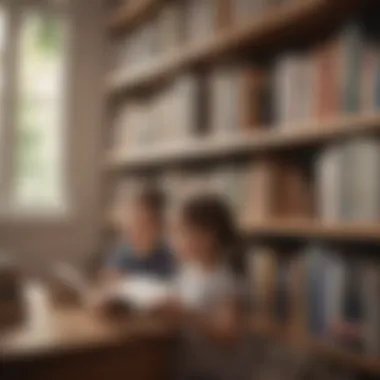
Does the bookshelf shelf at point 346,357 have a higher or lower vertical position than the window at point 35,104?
lower

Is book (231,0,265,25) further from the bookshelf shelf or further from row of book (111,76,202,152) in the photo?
the bookshelf shelf

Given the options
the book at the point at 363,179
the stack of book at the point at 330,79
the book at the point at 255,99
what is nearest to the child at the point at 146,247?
the book at the point at 255,99

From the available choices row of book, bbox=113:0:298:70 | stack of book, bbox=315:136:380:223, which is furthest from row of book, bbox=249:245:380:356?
row of book, bbox=113:0:298:70

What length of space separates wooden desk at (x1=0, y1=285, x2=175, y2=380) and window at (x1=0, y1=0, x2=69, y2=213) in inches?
32.1

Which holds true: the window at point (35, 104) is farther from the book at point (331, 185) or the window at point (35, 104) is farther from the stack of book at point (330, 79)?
the book at point (331, 185)

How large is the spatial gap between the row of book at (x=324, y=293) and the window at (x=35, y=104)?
0.89 m

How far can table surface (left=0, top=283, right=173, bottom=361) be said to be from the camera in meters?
1.34

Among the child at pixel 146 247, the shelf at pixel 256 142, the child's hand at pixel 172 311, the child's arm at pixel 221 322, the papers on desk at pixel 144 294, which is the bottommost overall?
the child's arm at pixel 221 322

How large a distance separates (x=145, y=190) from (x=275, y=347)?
0.84 metres

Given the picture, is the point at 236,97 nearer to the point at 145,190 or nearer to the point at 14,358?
the point at 145,190

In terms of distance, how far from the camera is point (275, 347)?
1758mm

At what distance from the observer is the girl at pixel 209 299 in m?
1.62

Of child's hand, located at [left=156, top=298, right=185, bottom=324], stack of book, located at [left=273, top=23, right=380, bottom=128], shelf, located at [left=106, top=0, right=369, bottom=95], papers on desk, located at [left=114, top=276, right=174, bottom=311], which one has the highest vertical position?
shelf, located at [left=106, top=0, right=369, bottom=95]

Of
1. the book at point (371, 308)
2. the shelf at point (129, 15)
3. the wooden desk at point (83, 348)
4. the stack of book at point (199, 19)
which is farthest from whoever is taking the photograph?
the shelf at point (129, 15)
